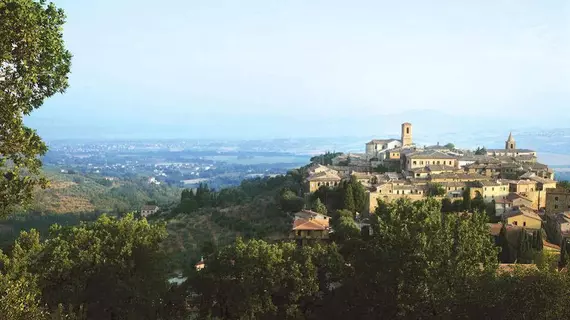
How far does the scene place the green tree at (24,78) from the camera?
8.09 m

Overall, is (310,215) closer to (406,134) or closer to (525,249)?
(525,249)

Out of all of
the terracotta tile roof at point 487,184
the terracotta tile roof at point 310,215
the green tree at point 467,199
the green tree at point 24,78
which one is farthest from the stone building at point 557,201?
the green tree at point 24,78

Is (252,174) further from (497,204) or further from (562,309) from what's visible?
(562,309)

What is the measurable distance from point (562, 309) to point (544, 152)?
123077 mm

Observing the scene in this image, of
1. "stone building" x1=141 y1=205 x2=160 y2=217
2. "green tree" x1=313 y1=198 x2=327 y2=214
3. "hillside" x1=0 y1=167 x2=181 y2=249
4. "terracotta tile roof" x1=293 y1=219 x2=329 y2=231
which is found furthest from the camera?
"stone building" x1=141 y1=205 x2=160 y2=217

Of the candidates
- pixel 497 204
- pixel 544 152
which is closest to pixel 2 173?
pixel 497 204

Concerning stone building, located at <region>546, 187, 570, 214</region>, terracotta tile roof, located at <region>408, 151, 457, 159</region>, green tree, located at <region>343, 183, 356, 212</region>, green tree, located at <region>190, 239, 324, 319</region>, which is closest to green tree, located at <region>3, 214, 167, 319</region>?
green tree, located at <region>190, 239, 324, 319</region>

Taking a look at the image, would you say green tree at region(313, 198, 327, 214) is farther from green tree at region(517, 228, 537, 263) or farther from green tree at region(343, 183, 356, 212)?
green tree at region(517, 228, 537, 263)

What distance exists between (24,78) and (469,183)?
33567 mm

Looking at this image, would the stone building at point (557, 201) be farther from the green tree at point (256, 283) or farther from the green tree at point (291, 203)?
the green tree at point (256, 283)

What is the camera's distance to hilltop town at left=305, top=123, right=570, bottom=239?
33.2 metres

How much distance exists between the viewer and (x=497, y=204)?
3344cm

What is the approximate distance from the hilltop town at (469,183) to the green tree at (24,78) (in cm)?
2719

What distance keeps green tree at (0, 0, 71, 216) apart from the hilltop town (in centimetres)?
2719
